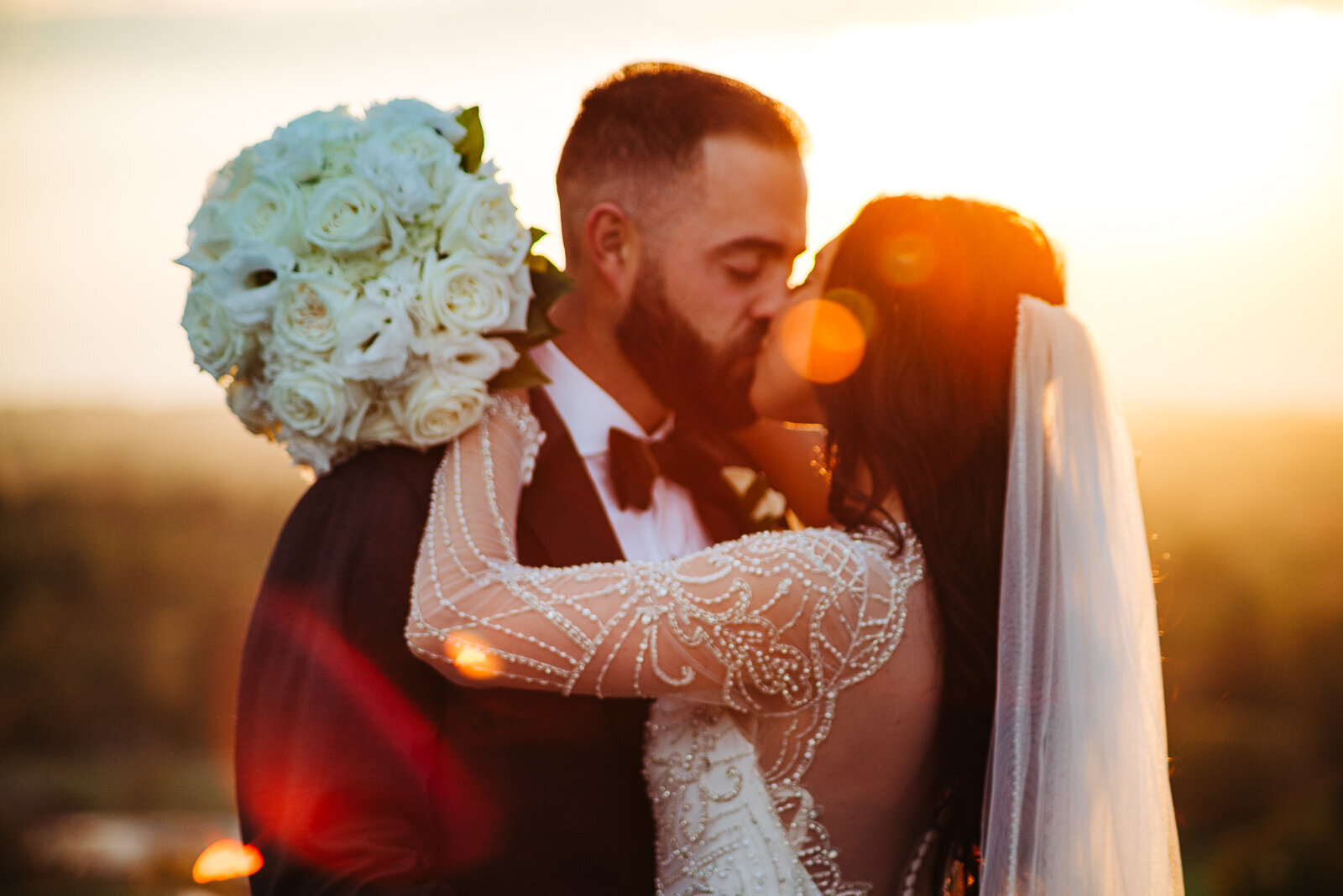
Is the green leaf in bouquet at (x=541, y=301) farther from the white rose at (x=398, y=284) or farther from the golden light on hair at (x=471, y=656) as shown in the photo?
the golden light on hair at (x=471, y=656)

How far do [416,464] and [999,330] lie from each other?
1513 millimetres

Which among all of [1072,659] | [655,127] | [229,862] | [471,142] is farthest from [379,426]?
[1072,659]

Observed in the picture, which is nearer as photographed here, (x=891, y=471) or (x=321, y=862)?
(x=321, y=862)

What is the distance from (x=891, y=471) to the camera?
2.65 m

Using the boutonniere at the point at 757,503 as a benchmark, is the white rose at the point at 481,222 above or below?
above

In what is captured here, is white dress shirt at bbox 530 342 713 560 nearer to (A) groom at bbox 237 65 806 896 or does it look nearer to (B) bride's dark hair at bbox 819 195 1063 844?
(A) groom at bbox 237 65 806 896

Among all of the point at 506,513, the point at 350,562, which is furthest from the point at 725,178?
the point at 350,562

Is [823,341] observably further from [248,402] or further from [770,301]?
[248,402]

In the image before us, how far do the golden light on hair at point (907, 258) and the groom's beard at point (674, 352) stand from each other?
0.66 m

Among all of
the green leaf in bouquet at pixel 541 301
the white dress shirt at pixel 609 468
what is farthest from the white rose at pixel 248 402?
the white dress shirt at pixel 609 468

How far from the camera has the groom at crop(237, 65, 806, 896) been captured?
2.29 m

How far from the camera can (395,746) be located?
2.34 m

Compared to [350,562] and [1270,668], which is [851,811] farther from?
[1270,668]

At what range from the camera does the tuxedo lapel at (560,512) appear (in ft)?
8.73
